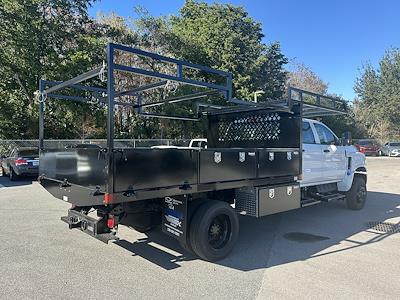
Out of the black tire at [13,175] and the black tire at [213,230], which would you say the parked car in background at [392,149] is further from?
the black tire at [213,230]

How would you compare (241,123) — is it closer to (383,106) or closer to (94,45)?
(94,45)

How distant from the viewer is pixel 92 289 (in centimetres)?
440

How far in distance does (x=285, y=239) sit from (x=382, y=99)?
55245 mm

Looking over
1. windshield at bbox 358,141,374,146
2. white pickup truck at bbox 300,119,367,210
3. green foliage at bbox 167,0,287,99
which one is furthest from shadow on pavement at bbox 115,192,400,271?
windshield at bbox 358,141,374,146

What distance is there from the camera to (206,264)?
542cm

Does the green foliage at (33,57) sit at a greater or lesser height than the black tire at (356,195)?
greater

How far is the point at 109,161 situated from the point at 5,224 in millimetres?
4555

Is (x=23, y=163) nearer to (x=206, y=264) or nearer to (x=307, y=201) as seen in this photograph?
(x=307, y=201)

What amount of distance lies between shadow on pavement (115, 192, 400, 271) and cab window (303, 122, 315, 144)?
181 cm

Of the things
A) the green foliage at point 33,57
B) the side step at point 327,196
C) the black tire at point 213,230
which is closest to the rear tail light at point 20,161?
the green foliage at point 33,57

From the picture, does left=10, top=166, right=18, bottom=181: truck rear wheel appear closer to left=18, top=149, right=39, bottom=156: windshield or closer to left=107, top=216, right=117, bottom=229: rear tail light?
left=18, top=149, right=39, bottom=156: windshield

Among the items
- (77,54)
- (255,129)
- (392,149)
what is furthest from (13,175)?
(392,149)

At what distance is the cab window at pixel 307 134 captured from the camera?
808 cm

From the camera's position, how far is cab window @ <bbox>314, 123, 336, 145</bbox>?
8.65 metres
